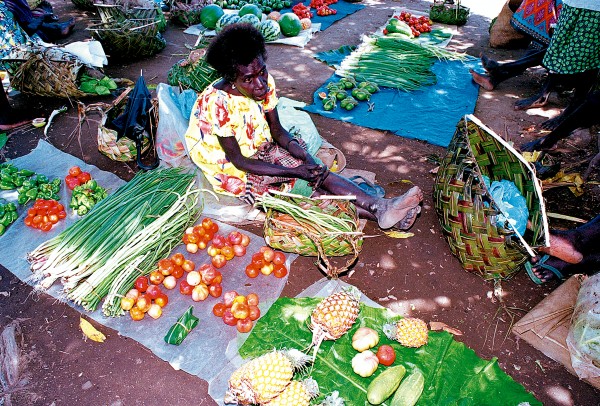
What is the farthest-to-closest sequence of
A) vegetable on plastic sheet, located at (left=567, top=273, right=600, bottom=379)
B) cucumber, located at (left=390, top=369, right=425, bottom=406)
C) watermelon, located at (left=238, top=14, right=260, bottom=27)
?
watermelon, located at (left=238, top=14, right=260, bottom=27) < vegetable on plastic sheet, located at (left=567, top=273, right=600, bottom=379) < cucumber, located at (left=390, top=369, right=425, bottom=406)

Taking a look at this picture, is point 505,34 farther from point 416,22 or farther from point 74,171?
point 74,171

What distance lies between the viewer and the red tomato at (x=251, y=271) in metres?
2.96

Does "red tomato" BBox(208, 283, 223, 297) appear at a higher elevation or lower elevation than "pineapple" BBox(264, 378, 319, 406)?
lower

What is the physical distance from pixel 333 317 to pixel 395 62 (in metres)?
4.67

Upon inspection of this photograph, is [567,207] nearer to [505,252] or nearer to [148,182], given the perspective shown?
[505,252]

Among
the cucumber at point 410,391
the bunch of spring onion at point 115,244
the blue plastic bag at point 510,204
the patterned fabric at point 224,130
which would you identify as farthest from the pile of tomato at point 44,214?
the blue plastic bag at point 510,204

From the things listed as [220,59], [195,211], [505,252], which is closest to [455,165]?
[505,252]

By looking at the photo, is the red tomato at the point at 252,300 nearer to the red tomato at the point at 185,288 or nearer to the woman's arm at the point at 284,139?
the red tomato at the point at 185,288

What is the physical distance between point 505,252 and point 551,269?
63 cm

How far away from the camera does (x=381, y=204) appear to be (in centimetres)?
325

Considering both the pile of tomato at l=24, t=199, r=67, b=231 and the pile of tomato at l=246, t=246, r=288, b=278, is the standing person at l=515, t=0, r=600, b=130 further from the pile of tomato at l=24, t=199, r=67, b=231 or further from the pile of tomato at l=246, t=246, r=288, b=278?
the pile of tomato at l=24, t=199, r=67, b=231

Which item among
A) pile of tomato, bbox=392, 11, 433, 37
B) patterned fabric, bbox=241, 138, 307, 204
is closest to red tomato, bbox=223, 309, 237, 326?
patterned fabric, bbox=241, 138, 307, 204

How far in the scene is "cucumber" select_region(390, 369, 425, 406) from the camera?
2160 millimetres

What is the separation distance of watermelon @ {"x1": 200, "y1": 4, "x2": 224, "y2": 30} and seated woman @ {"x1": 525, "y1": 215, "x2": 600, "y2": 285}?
6311 millimetres
